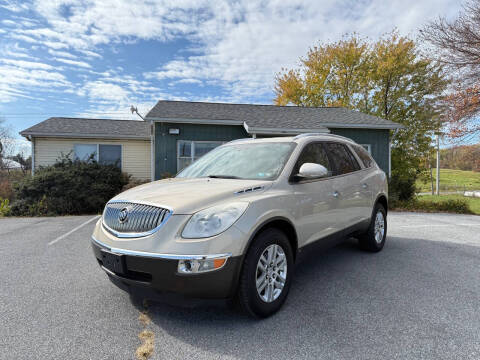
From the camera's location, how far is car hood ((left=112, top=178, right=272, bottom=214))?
8.36 feet

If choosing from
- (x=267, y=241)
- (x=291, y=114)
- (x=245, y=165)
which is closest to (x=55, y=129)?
(x=291, y=114)

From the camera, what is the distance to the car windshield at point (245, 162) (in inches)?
131

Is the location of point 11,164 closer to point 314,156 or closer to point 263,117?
point 263,117

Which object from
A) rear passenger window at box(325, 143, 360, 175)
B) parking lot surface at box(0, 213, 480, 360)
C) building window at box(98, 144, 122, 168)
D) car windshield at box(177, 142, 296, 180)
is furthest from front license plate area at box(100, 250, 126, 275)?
building window at box(98, 144, 122, 168)

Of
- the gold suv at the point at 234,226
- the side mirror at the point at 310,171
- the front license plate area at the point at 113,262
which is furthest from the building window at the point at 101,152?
the side mirror at the point at 310,171

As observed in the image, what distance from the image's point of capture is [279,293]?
2891 millimetres

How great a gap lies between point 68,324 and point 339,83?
26.5 meters

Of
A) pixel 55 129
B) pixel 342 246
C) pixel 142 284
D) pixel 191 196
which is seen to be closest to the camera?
pixel 142 284

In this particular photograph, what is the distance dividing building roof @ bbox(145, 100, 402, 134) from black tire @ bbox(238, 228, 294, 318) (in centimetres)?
1000

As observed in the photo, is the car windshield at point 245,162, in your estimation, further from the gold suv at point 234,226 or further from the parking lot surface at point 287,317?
the parking lot surface at point 287,317

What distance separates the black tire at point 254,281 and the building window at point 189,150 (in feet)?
34.5

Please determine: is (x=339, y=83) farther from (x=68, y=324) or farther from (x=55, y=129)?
(x=68, y=324)

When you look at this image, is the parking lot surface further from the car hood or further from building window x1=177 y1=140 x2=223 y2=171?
building window x1=177 y1=140 x2=223 y2=171

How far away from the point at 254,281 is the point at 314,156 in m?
1.84
